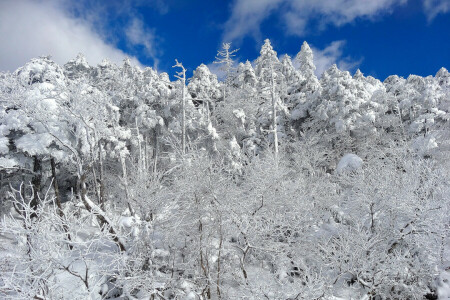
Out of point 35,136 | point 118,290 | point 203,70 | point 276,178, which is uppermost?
point 203,70

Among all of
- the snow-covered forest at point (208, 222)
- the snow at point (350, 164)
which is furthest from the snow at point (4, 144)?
the snow at point (350, 164)

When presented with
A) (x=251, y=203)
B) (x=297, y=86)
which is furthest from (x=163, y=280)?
(x=297, y=86)

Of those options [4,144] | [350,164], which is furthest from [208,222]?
[4,144]

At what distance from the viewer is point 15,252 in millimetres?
8438

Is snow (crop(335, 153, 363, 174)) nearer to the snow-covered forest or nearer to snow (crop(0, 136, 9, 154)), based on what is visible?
the snow-covered forest

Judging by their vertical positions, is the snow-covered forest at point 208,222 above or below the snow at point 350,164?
below

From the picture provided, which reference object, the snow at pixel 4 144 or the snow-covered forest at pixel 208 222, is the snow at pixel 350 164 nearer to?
the snow-covered forest at pixel 208 222

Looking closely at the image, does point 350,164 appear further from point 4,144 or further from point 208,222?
point 4,144

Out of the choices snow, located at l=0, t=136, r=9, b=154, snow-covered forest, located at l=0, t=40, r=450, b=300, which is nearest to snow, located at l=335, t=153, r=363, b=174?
snow-covered forest, located at l=0, t=40, r=450, b=300

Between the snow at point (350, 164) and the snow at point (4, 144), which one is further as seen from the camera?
the snow at point (350, 164)

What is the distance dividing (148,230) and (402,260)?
9970mm

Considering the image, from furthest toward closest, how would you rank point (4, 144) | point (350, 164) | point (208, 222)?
point (350, 164) < point (4, 144) < point (208, 222)

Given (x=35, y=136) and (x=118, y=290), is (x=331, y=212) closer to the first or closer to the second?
(x=118, y=290)

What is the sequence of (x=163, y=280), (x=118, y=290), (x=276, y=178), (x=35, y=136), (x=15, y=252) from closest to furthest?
(x=15, y=252) → (x=163, y=280) → (x=118, y=290) → (x=276, y=178) → (x=35, y=136)
